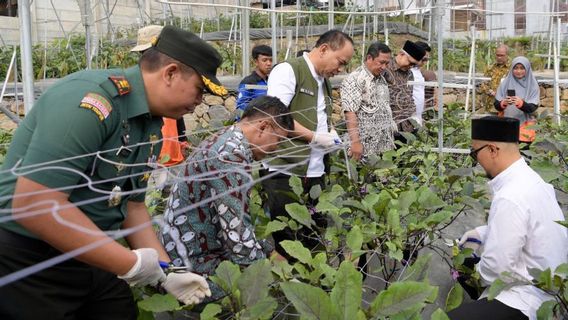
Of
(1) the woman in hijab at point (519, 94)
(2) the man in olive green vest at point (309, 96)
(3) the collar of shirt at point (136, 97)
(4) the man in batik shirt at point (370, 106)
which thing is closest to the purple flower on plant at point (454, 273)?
(2) the man in olive green vest at point (309, 96)

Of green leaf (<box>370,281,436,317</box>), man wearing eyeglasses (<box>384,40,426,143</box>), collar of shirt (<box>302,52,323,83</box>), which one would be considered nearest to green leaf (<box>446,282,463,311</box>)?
green leaf (<box>370,281,436,317</box>)

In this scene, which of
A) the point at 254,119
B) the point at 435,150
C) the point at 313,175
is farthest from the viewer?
the point at 435,150

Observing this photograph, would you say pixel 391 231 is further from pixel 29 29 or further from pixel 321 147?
pixel 29 29

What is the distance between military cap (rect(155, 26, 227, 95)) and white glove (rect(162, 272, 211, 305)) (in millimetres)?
547

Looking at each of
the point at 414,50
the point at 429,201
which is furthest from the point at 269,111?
the point at 414,50

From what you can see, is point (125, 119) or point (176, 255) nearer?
point (125, 119)

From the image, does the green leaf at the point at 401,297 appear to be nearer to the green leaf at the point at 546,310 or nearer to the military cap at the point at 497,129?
the green leaf at the point at 546,310

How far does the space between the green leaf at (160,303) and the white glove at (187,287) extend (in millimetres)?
38

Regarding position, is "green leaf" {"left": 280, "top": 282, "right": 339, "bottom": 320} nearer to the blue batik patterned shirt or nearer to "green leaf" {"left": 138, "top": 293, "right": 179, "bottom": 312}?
"green leaf" {"left": 138, "top": 293, "right": 179, "bottom": 312}

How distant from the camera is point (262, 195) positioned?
3467mm

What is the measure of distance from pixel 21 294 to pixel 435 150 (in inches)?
116

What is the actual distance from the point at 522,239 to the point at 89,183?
5.24 feet

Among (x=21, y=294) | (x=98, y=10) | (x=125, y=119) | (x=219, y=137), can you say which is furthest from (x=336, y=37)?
(x=98, y=10)

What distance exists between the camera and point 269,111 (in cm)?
271
